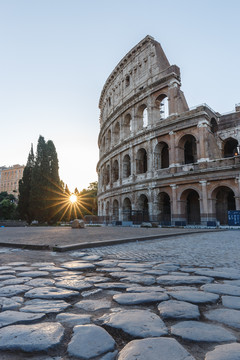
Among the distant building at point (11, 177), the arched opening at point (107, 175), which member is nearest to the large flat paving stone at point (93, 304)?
the arched opening at point (107, 175)

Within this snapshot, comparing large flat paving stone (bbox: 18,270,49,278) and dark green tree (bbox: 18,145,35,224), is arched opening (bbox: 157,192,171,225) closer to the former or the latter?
dark green tree (bbox: 18,145,35,224)

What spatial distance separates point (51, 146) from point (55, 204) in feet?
24.3

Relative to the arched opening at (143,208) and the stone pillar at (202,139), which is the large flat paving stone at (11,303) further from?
the arched opening at (143,208)

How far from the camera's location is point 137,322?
4.95 feet

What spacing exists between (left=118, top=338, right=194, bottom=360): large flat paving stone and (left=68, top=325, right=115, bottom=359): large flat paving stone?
0.32 ft

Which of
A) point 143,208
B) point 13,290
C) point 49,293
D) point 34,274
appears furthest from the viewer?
point 143,208

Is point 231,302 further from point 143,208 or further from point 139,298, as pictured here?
point 143,208

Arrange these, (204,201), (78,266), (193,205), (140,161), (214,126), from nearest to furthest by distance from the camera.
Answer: (78,266) → (204,201) → (193,205) → (214,126) → (140,161)

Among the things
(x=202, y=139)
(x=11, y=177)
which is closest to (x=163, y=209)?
(x=202, y=139)

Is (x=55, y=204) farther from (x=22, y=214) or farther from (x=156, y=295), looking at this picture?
(x=156, y=295)

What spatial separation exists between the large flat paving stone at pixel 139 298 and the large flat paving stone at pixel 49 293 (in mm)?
411

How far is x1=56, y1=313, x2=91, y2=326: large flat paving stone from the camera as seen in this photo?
1534 millimetres

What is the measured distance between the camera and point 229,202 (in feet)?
72.5

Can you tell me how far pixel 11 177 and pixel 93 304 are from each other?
324 feet
